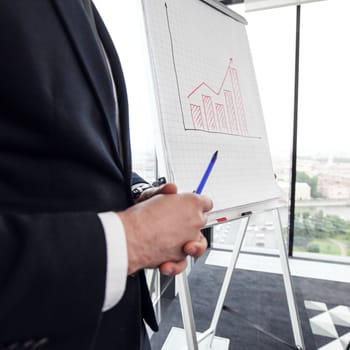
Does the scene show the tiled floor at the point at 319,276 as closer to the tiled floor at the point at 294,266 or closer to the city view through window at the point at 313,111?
the tiled floor at the point at 294,266

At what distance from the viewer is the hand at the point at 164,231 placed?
365mm

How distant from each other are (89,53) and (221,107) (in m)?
0.72

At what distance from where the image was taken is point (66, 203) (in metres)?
0.44

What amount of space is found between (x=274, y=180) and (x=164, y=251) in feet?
3.22

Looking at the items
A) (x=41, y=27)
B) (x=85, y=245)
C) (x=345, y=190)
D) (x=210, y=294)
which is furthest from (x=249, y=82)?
(x=345, y=190)

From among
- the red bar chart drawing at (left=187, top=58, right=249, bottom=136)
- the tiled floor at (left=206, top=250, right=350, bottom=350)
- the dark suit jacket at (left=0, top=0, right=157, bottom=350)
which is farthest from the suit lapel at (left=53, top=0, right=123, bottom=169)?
the tiled floor at (left=206, top=250, right=350, bottom=350)

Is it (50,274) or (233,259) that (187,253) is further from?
(233,259)

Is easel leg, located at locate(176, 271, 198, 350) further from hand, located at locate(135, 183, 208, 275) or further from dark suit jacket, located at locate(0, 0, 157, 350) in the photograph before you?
hand, located at locate(135, 183, 208, 275)

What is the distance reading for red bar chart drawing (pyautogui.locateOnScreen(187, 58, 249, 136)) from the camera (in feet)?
3.20

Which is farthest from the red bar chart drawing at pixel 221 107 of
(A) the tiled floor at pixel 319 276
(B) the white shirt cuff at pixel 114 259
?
(A) the tiled floor at pixel 319 276

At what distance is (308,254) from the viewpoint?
2.81 m

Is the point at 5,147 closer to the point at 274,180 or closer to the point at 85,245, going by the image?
the point at 85,245

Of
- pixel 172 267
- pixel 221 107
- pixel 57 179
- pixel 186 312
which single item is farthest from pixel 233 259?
pixel 57 179

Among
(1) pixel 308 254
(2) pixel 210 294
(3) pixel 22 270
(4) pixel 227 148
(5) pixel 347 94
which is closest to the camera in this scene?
(3) pixel 22 270
